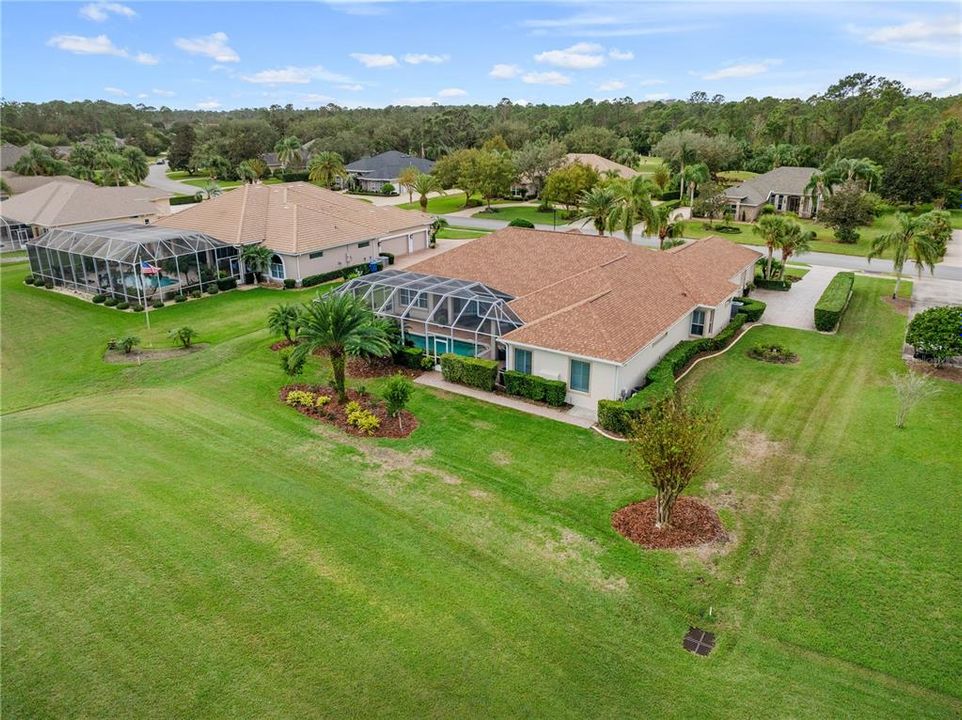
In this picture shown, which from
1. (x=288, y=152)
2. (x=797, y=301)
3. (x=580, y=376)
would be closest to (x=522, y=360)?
(x=580, y=376)

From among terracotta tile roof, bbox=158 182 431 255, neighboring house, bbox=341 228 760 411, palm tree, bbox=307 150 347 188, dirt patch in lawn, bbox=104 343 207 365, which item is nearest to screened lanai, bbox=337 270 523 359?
neighboring house, bbox=341 228 760 411

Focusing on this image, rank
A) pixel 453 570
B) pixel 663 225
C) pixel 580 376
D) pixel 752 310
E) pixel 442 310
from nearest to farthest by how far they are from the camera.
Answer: pixel 453 570, pixel 580 376, pixel 442 310, pixel 752 310, pixel 663 225

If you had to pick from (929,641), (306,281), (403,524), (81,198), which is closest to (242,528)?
(403,524)

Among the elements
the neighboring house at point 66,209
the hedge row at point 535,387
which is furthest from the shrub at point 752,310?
the neighboring house at point 66,209

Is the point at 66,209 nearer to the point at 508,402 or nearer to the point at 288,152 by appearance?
the point at 508,402

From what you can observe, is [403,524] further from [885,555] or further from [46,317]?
[46,317]

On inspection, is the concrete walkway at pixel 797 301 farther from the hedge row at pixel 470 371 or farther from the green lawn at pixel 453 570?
the hedge row at pixel 470 371

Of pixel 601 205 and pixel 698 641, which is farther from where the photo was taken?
pixel 601 205
